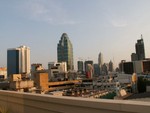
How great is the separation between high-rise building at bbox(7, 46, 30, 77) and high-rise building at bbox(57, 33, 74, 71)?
26.0 meters

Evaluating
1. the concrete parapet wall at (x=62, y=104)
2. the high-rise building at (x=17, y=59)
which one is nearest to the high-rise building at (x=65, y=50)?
the high-rise building at (x=17, y=59)

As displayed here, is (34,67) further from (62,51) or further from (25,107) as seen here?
(25,107)

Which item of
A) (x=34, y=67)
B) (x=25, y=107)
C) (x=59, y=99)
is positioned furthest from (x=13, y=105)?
(x=34, y=67)

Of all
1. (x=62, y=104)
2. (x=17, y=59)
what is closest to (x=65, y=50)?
(x=17, y=59)

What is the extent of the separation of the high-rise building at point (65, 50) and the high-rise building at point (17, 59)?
26.0 m

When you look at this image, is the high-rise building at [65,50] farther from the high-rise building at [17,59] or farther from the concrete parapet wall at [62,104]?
the concrete parapet wall at [62,104]

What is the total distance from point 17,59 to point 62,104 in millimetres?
155727

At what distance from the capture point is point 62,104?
4.19 metres

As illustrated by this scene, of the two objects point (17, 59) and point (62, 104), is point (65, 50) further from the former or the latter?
point (62, 104)

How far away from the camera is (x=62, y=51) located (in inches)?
6821

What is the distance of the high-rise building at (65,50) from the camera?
16662 cm

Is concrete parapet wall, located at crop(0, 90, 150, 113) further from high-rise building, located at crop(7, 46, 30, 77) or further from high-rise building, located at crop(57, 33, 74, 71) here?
high-rise building, located at crop(57, 33, 74, 71)

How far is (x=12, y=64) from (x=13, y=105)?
A: 15406 cm

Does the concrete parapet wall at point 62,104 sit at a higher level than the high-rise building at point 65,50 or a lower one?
lower
